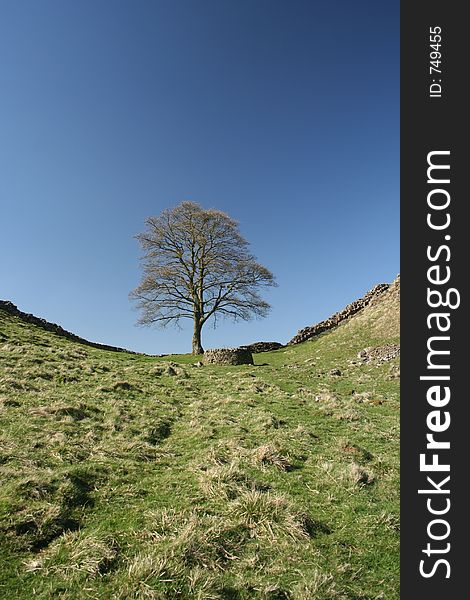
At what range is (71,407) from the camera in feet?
35.1

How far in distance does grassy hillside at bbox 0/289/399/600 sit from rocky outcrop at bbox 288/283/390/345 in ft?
92.8

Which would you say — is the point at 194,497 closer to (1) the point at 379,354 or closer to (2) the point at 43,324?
(1) the point at 379,354

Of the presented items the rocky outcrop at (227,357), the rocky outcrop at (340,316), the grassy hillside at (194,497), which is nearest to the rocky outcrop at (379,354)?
the rocky outcrop at (227,357)

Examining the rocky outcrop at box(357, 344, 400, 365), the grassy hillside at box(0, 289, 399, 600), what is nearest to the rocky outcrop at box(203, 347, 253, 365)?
the rocky outcrop at box(357, 344, 400, 365)

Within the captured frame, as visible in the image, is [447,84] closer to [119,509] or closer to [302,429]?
[119,509]

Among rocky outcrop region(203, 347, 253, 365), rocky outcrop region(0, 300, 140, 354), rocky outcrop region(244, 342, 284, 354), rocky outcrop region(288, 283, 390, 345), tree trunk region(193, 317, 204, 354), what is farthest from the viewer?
rocky outcrop region(288, 283, 390, 345)

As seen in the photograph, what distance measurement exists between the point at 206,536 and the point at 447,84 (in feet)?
19.3

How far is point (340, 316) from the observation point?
143 ft

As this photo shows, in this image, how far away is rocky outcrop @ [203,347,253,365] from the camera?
84.6ft

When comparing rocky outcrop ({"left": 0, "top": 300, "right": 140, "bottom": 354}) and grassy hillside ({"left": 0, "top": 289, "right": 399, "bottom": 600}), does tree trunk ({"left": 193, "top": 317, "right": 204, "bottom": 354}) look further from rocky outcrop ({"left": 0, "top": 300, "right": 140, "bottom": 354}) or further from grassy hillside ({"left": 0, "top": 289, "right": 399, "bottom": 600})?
grassy hillside ({"left": 0, "top": 289, "right": 399, "bottom": 600})

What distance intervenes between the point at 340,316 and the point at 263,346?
1012cm

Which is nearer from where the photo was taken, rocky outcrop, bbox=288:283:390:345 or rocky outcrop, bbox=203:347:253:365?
rocky outcrop, bbox=203:347:253:365

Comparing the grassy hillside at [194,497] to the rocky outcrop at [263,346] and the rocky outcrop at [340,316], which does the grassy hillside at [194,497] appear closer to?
the rocky outcrop at [263,346]

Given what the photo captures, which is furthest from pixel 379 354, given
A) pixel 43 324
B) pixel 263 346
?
pixel 43 324
